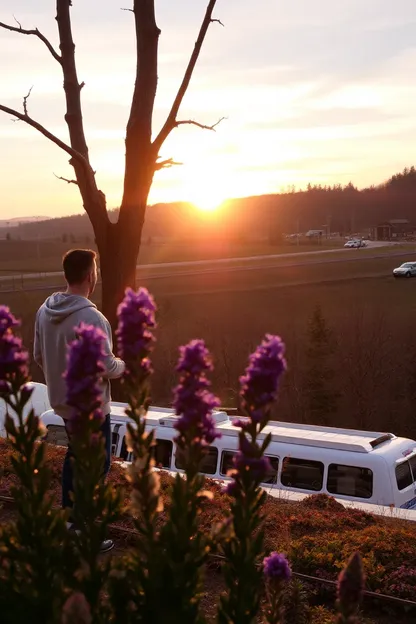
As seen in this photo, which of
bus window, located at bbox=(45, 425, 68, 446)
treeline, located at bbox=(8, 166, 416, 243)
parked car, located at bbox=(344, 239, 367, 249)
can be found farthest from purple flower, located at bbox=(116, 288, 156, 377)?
treeline, located at bbox=(8, 166, 416, 243)

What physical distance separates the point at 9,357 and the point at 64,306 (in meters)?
2.38

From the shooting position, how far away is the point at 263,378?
7.64 ft

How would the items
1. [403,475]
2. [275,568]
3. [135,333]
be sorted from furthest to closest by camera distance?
[403,475]
[275,568]
[135,333]

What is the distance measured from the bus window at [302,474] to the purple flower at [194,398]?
12.1 meters

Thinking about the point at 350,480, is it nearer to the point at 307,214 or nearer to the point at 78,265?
the point at 78,265

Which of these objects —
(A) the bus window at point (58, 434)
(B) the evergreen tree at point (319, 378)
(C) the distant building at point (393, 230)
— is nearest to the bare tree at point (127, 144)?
(A) the bus window at point (58, 434)

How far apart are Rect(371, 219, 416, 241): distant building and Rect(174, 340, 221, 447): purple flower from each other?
469 ft

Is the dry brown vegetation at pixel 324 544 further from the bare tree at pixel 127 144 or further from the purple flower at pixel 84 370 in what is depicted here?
the bare tree at pixel 127 144

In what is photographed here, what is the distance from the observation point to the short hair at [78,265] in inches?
190

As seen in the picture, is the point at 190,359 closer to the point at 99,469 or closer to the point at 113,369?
the point at 99,469

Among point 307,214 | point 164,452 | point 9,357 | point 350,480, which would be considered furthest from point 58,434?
point 307,214

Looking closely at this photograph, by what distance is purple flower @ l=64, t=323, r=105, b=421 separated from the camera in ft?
7.72

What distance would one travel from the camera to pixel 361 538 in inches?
230

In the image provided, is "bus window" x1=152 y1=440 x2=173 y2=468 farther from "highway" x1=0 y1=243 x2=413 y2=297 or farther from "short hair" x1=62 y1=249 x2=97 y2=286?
"highway" x1=0 y1=243 x2=413 y2=297
